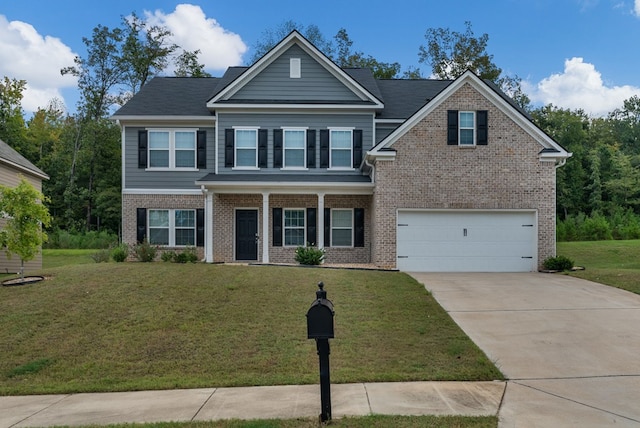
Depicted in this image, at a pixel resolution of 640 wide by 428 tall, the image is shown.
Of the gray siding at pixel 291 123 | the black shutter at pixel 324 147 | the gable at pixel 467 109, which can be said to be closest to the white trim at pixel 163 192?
the gray siding at pixel 291 123

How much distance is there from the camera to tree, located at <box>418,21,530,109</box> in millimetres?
34156

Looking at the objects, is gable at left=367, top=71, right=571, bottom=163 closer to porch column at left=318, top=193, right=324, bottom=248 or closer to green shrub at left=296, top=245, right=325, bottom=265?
porch column at left=318, top=193, right=324, bottom=248

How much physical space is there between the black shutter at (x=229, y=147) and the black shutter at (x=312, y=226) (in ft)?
11.9

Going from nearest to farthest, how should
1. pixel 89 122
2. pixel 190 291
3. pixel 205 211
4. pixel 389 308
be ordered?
1. pixel 389 308
2. pixel 190 291
3. pixel 205 211
4. pixel 89 122

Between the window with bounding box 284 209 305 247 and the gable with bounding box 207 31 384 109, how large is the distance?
4251 mm

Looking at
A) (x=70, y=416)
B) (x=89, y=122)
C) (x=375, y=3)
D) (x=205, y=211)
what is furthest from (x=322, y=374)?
(x=89, y=122)

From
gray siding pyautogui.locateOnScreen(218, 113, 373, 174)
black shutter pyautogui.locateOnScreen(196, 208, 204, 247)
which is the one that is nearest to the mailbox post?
gray siding pyautogui.locateOnScreen(218, 113, 373, 174)

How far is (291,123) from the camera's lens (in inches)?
709

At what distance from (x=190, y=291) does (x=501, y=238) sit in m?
10.3

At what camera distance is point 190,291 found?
10391 millimetres

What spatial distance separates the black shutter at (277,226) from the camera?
1764 centimetres

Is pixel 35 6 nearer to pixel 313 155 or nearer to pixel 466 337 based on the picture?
pixel 313 155

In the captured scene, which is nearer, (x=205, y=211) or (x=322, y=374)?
(x=322, y=374)

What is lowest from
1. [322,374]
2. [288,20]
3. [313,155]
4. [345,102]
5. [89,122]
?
[322,374]
